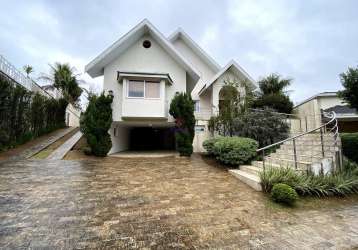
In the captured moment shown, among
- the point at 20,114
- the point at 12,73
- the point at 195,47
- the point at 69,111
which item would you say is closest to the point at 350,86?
the point at 195,47

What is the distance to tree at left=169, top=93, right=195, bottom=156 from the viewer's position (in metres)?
11.7

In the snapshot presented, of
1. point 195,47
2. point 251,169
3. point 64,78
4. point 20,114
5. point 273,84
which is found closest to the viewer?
point 251,169

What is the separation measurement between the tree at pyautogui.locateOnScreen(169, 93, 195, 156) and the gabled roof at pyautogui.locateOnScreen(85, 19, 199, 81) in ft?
9.79

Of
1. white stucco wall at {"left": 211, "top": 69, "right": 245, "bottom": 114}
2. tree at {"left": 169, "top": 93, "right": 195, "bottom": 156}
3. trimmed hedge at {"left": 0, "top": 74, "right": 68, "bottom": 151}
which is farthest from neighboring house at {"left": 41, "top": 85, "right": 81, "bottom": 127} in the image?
white stucco wall at {"left": 211, "top": 69, "right": 245, "bottom": 114}

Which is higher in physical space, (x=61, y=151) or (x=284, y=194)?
(x=61, y=151)

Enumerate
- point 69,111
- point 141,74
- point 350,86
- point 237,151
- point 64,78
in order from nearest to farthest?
point 237,151, point 350,86, point 141,74, point 69,111, point 64,78

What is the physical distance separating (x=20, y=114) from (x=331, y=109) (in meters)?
23.8

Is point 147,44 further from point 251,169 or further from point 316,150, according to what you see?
point 316,150

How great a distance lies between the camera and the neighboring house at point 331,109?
50.8 ft

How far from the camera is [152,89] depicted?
1261 centimetres

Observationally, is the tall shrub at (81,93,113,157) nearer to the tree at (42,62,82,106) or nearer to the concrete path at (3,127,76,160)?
the concrete path at (3,127,76,160)

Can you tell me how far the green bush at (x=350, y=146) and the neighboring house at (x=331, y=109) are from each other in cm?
742

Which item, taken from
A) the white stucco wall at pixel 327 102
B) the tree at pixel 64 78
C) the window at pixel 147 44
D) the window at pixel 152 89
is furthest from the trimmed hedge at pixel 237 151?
the tree at pixel 64 78

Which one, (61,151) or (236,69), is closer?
(61,151)
